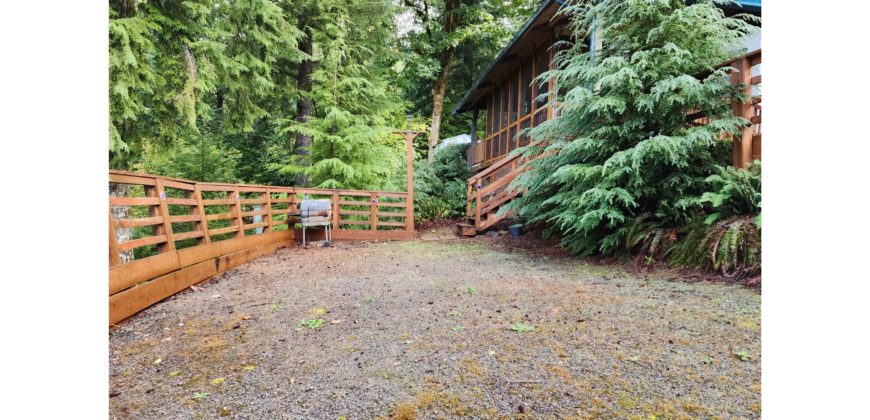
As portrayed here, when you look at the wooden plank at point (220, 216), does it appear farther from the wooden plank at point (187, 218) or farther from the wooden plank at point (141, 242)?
the wooden plank at point (141, 242)

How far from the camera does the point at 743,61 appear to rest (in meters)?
4.58

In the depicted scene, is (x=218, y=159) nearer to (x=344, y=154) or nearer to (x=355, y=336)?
(x=344, y=154)

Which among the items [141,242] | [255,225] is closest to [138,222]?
[141,242]

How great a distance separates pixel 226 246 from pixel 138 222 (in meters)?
2.00

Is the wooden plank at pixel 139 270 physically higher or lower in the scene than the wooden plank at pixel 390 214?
lower

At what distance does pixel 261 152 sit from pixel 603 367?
1294cm

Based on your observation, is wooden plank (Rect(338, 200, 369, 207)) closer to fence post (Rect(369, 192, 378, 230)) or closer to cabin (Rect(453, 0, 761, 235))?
fence post (Rect(369, 192, 378, 230))

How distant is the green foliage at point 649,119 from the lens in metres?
4.68

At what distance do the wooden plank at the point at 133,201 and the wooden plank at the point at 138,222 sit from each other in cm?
15

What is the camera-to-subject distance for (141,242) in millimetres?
3791

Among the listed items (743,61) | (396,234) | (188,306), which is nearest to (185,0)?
(188,306)

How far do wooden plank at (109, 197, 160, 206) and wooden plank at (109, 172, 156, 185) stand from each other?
0.49 ft

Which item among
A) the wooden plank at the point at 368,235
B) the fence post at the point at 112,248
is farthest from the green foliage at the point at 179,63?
the wooden plank at the point at 368,235

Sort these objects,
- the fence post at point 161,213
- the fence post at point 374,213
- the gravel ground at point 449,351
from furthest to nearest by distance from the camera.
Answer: the fence post at point 374,213
the fence post at point 161,213
the gravel ground at point 449,351
